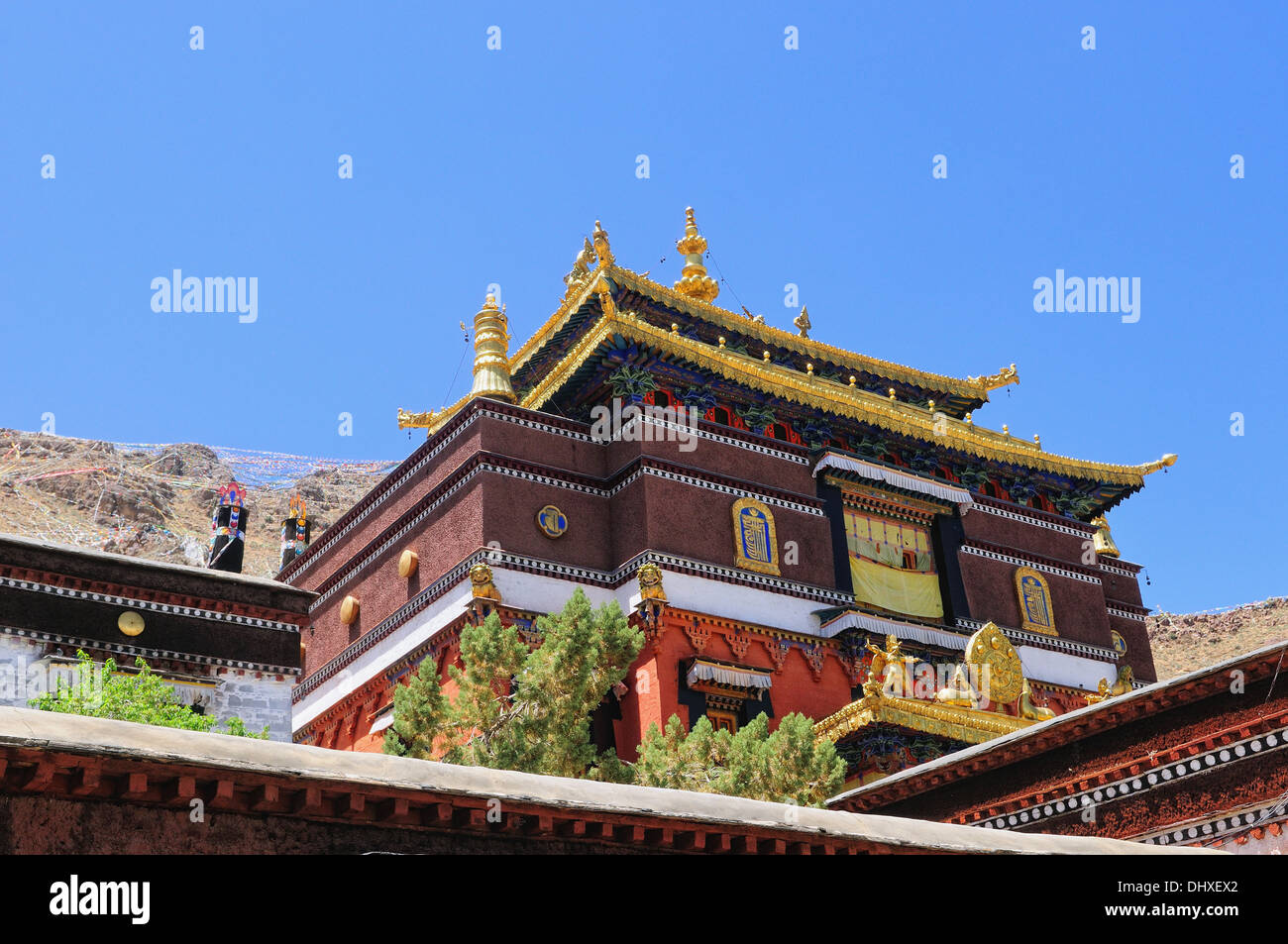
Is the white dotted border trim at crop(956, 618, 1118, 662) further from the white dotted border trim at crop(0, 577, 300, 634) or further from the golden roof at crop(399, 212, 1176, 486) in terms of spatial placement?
the white dotted border trim at crop(0, 577, 300, 634)

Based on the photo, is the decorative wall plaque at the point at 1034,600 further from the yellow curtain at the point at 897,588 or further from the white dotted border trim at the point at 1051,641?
the yellow curtain at the point at 897,588

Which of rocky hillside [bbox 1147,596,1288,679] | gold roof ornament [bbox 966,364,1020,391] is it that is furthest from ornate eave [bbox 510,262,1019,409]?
rocky hillside [bbox 1147,596,1288,679]

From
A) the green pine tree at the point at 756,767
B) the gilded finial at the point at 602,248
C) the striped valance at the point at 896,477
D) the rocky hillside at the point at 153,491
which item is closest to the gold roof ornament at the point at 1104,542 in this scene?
the striped valance at the point at 896,477

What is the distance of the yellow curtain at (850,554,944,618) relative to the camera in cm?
2858

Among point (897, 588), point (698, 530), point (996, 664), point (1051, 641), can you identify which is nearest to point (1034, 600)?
point (1051, 641)

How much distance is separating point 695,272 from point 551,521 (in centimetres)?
1041

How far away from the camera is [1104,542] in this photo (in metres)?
38.2

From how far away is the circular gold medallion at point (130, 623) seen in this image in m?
20.5

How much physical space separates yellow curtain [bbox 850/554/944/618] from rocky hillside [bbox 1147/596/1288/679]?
40.0 metres

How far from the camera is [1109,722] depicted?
53.4 feet

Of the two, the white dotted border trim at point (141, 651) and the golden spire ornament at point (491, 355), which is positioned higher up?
the golden spire ornament at point (491, 355)

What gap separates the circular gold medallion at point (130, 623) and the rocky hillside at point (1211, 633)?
53985mm

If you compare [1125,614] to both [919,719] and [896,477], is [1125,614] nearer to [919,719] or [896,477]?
[896,477]
